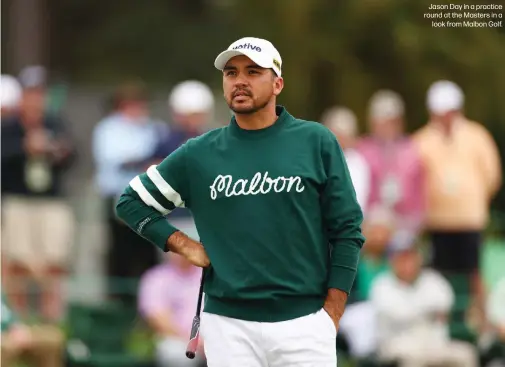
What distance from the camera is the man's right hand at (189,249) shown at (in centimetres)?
674

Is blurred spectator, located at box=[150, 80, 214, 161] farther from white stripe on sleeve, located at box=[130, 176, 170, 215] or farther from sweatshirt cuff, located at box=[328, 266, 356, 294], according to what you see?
sweatshirt cuff, located at box=[328, 266, 356, 294]

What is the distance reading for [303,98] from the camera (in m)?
18.5

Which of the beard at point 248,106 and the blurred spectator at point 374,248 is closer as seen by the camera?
the beard at point 248,106

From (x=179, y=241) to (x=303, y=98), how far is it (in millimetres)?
11751

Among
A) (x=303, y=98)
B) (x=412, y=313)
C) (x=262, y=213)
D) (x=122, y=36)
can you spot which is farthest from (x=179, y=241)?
(x=122, y=36)

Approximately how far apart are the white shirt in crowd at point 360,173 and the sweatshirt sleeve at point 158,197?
5.50 m

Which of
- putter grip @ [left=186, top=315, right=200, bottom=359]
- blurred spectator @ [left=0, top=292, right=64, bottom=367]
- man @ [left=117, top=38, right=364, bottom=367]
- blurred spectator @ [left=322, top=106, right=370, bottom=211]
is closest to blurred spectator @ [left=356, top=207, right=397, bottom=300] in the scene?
blurred spectator @ [left=322, top=106, right=370, bottom=211]

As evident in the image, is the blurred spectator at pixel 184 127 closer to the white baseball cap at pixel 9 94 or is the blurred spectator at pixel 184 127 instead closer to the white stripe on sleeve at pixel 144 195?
the white baseball cap at pixel 9 94

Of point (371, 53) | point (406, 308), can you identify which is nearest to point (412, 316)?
point (406, 308)

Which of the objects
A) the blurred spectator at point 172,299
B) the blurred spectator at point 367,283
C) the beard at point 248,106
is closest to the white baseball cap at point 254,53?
the beard at point 248,106

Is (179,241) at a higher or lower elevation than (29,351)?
higher

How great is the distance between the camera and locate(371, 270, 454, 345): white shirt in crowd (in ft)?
38.2

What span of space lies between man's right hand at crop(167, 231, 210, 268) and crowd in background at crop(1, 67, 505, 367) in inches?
197

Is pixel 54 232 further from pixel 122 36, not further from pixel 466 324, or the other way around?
pixel 122 36
